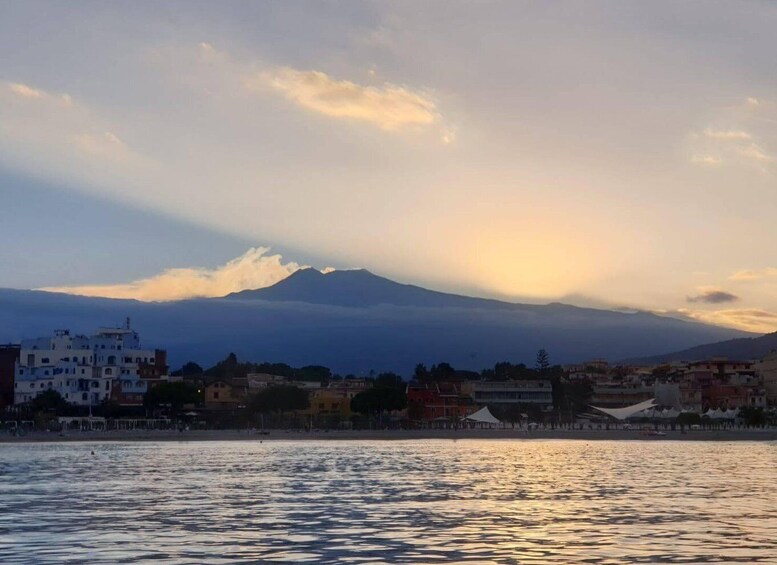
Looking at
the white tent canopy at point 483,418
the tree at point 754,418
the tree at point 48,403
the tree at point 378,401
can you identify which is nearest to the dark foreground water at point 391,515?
the white tent canopy at point 483,418

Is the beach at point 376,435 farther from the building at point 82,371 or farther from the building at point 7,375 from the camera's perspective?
the building at point 7,375

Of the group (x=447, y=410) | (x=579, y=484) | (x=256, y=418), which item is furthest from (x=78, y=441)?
(x=579, y=484)

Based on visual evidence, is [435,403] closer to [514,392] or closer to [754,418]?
[514,392]

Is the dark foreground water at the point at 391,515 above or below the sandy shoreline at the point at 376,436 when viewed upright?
below

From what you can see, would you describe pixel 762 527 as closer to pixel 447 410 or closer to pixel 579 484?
pixel 579 484

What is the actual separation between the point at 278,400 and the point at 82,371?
3047cm

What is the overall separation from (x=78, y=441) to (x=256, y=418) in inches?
1377

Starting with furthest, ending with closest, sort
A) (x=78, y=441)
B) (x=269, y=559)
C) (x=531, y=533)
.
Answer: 1. (x=78, y=441)
2. (x=531, y=533)
3. (x=269, y=559)

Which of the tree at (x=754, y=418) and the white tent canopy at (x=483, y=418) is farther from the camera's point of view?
the tree at (x=754, y=418)

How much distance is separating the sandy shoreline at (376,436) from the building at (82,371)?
86.7ft

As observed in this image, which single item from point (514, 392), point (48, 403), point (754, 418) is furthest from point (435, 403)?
point (48, 403)

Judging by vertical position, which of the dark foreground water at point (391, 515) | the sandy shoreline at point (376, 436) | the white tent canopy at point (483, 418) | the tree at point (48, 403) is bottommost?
the dark foreground water at point (391, 515)

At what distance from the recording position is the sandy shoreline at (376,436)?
138m

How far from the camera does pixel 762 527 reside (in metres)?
32.8
